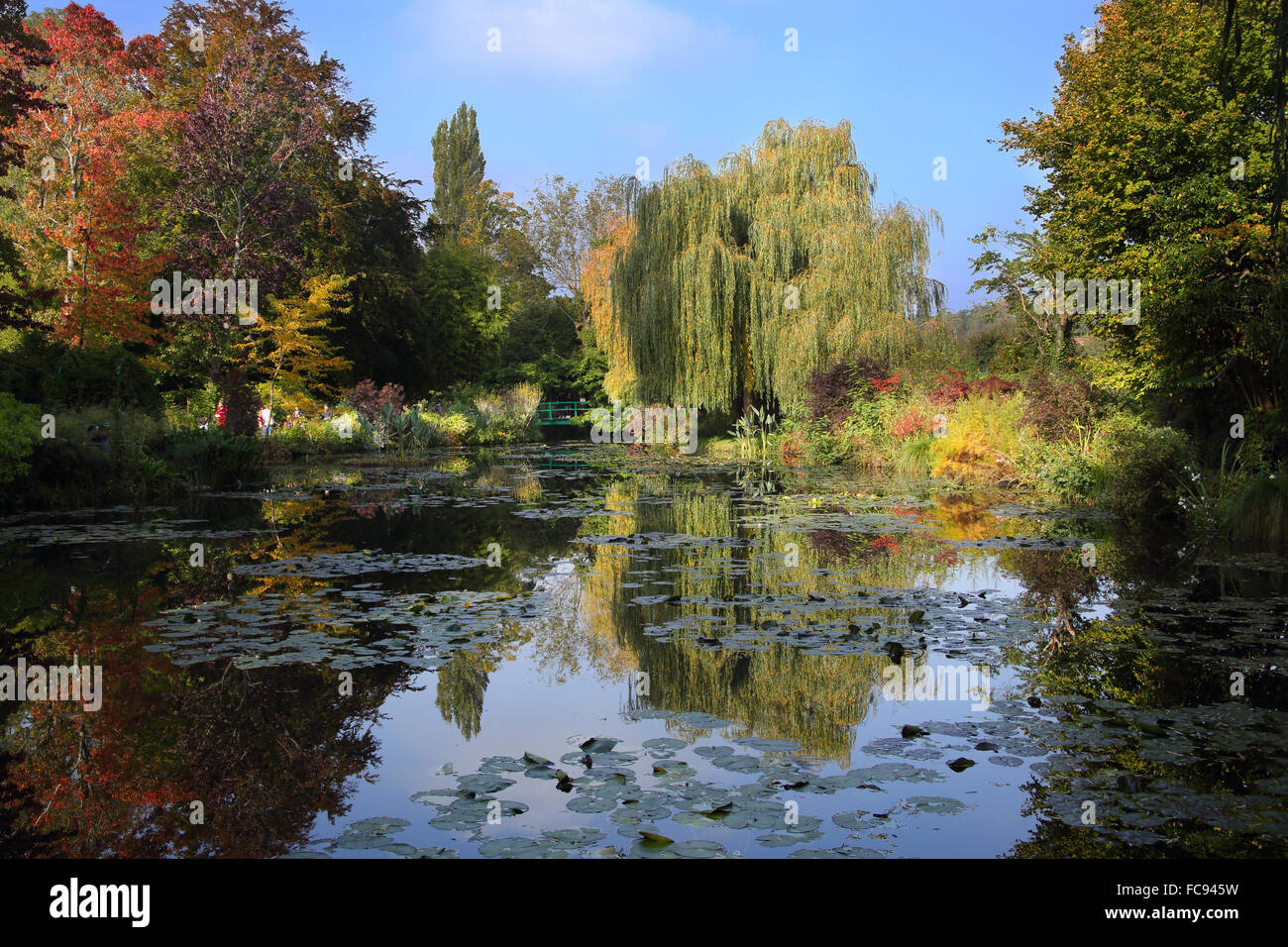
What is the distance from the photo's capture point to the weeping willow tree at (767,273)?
20234 mm

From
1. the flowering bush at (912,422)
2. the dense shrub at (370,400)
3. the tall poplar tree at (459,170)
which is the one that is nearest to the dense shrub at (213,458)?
the dense shrub at (370,400)

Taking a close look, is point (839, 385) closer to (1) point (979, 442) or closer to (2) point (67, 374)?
(1) point (979, 442)

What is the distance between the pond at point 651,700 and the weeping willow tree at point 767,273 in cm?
1214

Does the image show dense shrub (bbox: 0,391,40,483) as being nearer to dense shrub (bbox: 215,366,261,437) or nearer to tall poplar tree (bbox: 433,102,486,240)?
dense shrub (bbox: 215,366,261,437)

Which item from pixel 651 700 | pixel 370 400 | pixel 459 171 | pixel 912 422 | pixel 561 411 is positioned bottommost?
pixel 651 700

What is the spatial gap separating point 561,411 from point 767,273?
23541 millimetres

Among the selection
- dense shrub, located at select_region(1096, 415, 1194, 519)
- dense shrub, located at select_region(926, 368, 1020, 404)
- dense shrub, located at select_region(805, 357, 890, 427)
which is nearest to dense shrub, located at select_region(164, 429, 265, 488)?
dense shrub, located at select_region(805, 357, 890, 427)

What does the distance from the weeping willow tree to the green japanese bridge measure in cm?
1947

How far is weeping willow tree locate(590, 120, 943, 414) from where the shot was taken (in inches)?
797

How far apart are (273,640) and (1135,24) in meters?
17.7

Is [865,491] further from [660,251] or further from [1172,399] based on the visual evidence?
[660,251]

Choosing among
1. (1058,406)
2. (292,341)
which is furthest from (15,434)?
(1058,406)

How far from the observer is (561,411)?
142ft

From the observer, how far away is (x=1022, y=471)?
13984 mm
